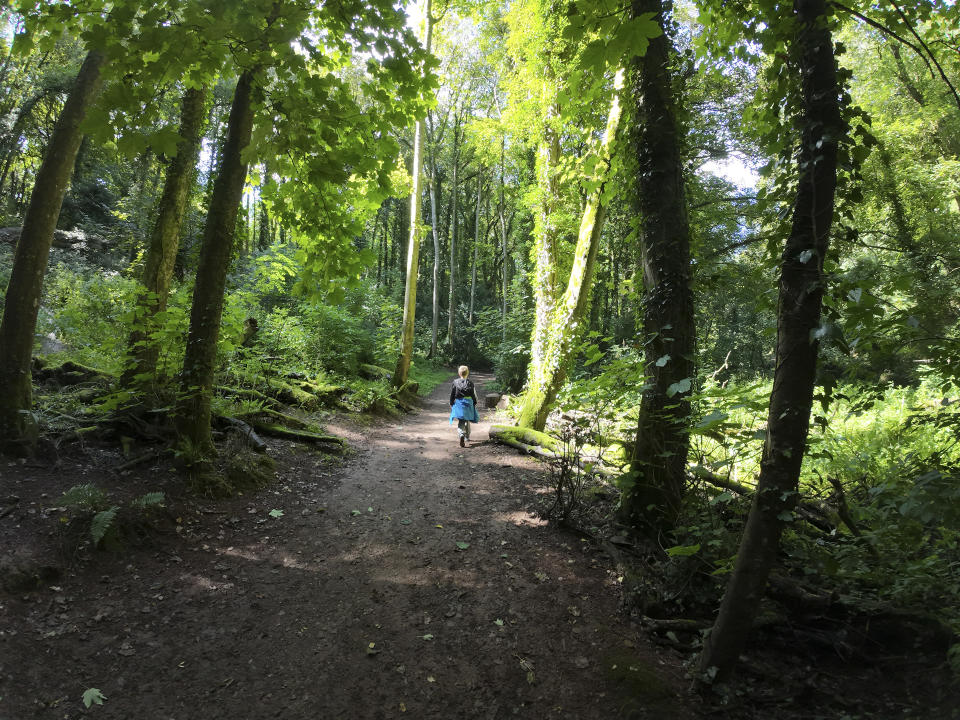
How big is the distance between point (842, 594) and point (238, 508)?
5.47 m

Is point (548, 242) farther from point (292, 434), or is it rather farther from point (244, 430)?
point (244, 430)

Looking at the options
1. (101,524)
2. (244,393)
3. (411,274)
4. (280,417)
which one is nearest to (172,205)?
(244,393)

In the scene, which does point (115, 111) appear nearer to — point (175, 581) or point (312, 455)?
point (175, 581)

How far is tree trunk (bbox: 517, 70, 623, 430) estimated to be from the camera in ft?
27.3

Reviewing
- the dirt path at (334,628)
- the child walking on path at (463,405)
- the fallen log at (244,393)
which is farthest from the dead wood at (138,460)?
the child walking on path at (463,405)

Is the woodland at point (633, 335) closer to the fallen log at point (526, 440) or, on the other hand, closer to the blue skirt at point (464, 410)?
the fallen log at point (526, 440)

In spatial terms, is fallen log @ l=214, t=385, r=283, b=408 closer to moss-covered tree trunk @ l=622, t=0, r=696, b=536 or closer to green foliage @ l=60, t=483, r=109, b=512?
green foliage @ l=60, t=483, r=109, b=512

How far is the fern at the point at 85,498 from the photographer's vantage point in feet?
12.7

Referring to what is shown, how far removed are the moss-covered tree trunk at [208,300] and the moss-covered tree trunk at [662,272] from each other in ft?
13.8

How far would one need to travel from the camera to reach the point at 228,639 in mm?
3297

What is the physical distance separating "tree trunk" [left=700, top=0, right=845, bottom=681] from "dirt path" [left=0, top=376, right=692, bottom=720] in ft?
4.43

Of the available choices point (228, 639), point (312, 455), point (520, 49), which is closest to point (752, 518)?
point (228, 639)

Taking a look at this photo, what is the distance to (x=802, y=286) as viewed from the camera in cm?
225

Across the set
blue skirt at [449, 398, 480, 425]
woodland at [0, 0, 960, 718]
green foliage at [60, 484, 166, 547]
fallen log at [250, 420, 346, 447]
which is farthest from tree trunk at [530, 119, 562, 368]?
green foliage at [60, 484, 166, 547]
